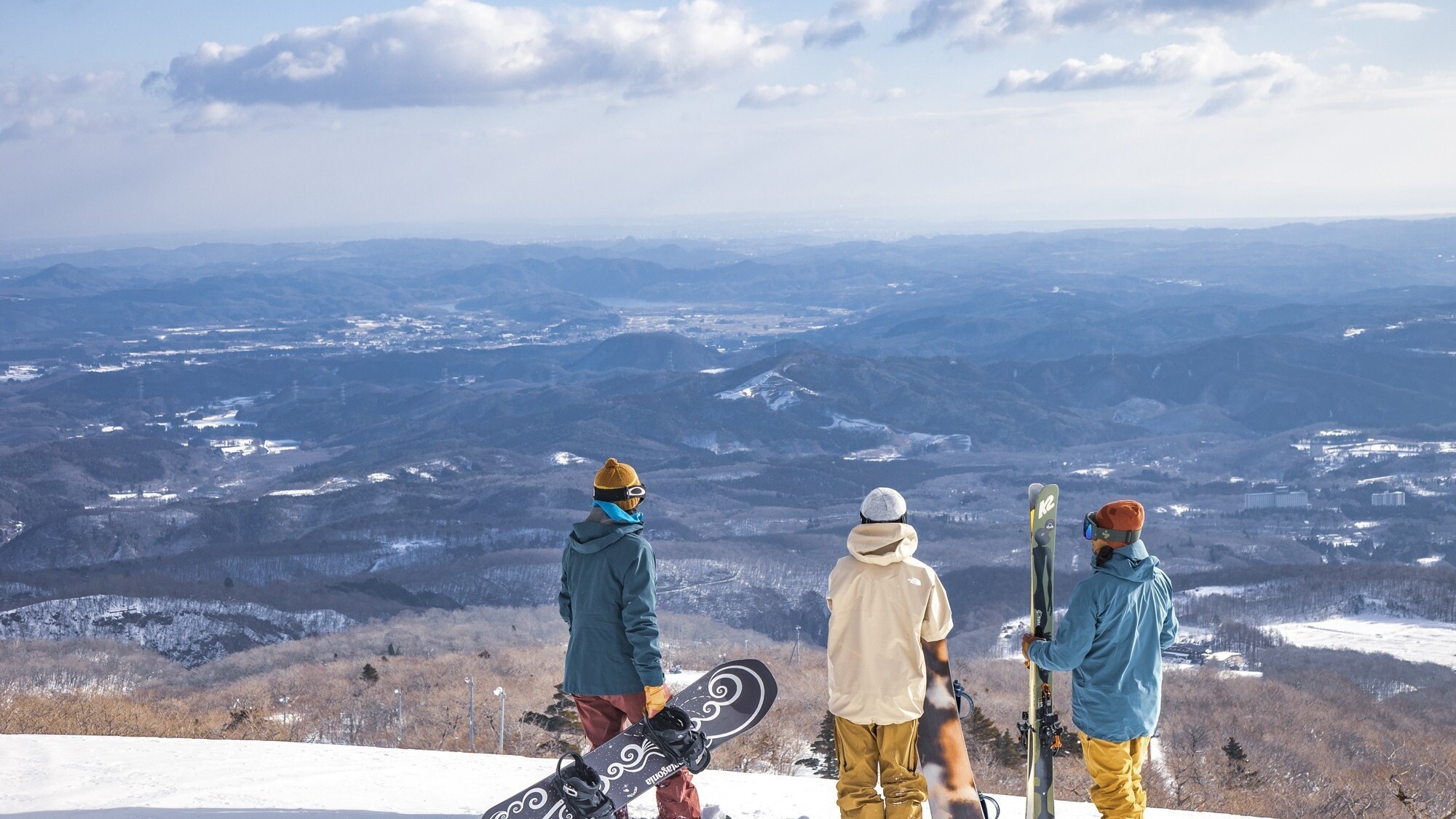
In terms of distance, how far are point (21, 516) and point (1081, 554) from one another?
507ft

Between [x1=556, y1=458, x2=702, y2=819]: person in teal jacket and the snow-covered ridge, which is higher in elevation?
[x1=556, y1=458, x2=702, y2=819]: person in teal jacket

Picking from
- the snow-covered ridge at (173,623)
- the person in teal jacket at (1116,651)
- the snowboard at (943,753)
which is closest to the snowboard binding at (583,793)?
the snowboard at (943,753)

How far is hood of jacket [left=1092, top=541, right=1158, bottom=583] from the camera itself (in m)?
7.40

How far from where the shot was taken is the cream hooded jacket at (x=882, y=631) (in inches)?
284

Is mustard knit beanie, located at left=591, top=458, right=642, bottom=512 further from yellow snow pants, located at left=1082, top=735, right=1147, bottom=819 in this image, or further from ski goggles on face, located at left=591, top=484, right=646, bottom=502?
yellow snow pants, located at left=1082, top=735, right=1147, bottom=819

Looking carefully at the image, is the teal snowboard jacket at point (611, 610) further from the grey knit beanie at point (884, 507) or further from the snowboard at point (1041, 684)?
the snowboard at point (1041, 684)

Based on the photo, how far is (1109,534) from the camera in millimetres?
7430

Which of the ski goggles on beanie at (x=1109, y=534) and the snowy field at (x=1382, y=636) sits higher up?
the ski goggles on beanie at (x=1109, y=534)

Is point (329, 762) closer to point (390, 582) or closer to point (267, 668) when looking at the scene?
point (267, 668)

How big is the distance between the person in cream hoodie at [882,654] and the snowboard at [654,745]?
0.69 meters

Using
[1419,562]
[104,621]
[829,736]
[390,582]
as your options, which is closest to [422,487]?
[390,582]

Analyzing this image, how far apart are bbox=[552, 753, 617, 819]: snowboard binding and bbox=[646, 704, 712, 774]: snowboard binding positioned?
0.47 m

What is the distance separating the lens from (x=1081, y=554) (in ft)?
465

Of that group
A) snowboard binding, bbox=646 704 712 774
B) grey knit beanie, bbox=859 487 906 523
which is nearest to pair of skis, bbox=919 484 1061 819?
grey knit beanie, bbox=859 487 906 523
